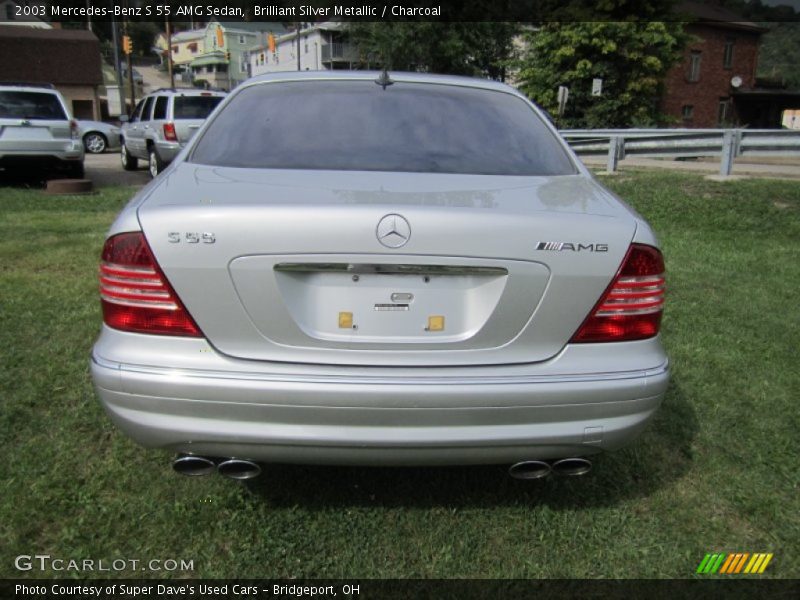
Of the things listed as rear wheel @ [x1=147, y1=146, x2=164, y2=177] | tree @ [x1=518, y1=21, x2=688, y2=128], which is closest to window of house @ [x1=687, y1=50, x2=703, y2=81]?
tree @ [x1=518, y1=21, x2=688, y2=128]

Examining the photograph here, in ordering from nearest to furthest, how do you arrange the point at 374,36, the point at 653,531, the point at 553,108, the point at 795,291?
the point at 653,531, the point at 795,291, the point at 553,108, the point at 374,36

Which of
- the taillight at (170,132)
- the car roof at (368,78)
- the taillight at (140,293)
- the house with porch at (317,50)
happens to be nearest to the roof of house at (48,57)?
the house with porch at (317,50)

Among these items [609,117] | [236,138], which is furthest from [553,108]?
[236,138]

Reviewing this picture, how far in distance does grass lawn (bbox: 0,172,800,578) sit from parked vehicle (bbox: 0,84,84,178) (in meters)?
8.52

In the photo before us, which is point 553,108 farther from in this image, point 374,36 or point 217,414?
point 217,414

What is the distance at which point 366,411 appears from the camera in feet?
6.76

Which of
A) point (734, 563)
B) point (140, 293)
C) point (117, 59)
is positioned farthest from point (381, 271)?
point (117, 59)

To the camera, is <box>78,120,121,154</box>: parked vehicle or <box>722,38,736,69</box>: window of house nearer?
<box>78,120,121,154</box>: parked vehicle

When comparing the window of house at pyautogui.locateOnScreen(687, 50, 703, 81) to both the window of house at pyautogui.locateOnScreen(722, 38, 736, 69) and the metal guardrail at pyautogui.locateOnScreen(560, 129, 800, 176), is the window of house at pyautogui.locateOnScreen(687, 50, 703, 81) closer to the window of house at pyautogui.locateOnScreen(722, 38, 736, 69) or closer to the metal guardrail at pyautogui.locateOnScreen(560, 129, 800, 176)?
the window of house at pyautogui.locateOnScreen(722, 38, 736, 69)

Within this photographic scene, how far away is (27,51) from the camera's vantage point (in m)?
38.5

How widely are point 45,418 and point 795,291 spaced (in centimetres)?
553

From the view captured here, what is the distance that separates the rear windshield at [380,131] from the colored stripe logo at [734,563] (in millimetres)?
1554

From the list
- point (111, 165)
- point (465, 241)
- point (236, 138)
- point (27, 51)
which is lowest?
point (111, 165)

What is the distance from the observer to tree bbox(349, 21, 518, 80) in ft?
138
